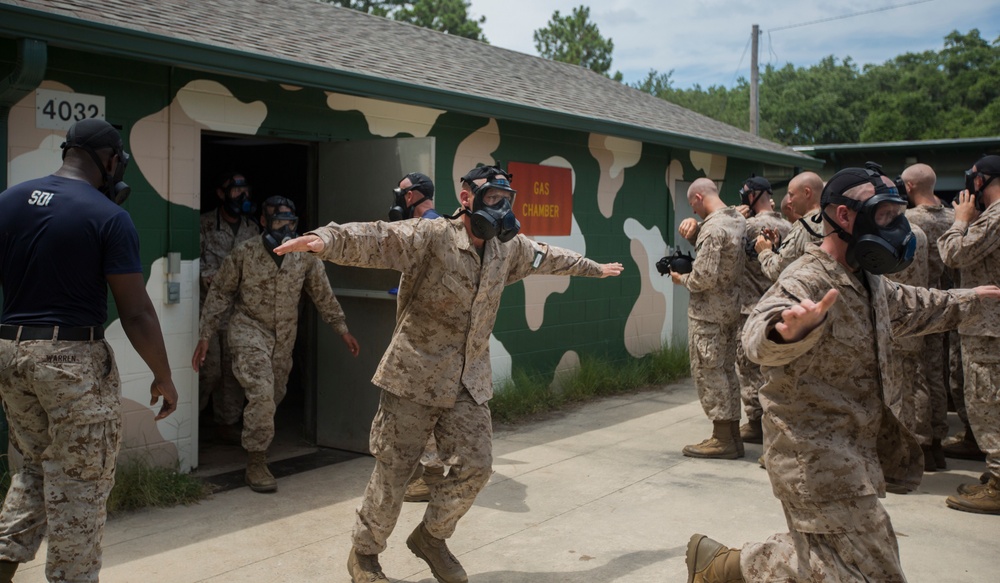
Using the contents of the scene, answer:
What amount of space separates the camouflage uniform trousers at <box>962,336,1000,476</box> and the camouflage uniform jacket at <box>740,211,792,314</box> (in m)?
1.66

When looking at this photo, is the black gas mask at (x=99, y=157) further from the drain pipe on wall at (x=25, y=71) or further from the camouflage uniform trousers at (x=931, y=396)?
the camouflage uniform trousers at (x=931, y=396)

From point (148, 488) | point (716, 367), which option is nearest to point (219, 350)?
point (148, 488)

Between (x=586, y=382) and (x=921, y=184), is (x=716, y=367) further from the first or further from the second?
(x=586, y=382)

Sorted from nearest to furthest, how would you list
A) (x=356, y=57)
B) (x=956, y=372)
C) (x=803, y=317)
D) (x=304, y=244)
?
(x=803, y=317) < (x=304, y=244) < (x=956, y=372) < (x=356, y=57)

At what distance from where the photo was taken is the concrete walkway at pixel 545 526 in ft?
15.3

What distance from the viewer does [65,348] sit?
356cm

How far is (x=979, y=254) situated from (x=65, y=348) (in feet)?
17.1

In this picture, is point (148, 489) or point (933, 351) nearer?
point (148, 489)

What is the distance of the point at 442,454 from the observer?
176 inches

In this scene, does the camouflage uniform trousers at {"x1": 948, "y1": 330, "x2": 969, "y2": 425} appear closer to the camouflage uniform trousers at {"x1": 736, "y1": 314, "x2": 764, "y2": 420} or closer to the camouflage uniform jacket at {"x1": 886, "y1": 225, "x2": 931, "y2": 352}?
the camouflage uniform jacket at {"x1": 886, "y1": 225, "x2": 931, "y2": 352}

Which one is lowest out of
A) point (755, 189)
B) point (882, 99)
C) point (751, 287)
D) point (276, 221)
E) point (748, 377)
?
point (748, 377)

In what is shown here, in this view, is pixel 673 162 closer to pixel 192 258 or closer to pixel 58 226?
pixel 192 258

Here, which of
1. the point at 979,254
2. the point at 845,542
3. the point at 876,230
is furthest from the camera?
the point at 979,254

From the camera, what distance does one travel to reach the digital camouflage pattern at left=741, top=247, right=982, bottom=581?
3.24 m
